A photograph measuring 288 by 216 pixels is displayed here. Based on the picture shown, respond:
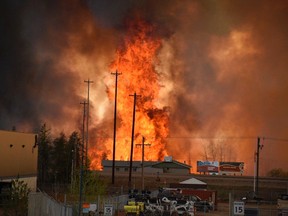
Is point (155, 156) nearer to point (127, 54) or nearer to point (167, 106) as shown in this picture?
point (167, 106)

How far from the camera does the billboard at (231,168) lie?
110438 millimetres

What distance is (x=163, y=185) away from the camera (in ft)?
295

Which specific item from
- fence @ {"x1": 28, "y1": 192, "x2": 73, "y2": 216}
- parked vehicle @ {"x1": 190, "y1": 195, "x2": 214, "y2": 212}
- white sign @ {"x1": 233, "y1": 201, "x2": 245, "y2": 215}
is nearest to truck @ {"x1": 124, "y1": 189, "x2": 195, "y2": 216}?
fence @ {"x1": 28, "y1": 192, "x2": 73, "y2": 216}

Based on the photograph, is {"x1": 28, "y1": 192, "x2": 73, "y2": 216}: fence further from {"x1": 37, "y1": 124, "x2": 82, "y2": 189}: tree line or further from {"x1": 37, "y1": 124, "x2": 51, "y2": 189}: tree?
{"x1": 37, "y1": 124, "x2": 51, "y2": 189}: tree

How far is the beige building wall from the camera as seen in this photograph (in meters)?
70.4

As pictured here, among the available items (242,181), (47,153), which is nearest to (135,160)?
(47,153)

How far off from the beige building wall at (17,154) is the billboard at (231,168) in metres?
45.6

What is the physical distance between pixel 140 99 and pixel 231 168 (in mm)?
23891

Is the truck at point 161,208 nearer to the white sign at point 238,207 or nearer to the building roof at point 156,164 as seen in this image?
the white sign at point 238,207

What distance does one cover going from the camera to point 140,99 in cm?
11344

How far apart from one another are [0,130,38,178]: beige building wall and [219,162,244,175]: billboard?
150ft

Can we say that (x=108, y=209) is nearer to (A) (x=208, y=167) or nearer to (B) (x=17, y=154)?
(B) (x=17, y=154)

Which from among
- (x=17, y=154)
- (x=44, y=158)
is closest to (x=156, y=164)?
(x=44, y=158)

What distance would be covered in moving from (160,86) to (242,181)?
36.1 m
